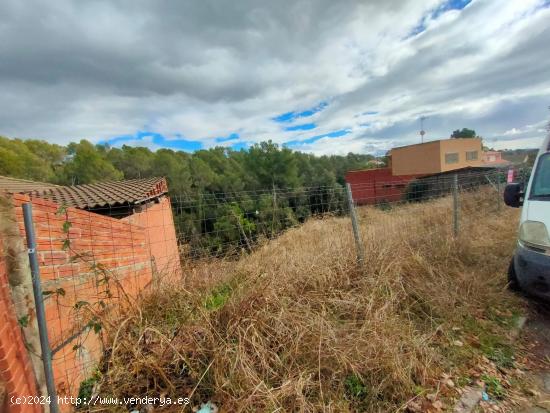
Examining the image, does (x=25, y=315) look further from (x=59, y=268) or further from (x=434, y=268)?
(x=434, y=268)

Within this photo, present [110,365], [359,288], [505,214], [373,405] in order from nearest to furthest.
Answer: [373,405]
[110,365]
[359,288]
[505,214]

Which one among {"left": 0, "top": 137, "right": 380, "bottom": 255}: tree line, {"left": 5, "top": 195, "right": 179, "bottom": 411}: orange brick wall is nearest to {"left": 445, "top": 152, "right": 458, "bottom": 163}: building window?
{"left": 0, "top": 137, "right": 380, "bottom": 255}: tree line

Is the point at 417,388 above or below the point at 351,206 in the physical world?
below

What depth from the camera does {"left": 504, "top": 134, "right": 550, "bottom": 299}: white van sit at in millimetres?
2893

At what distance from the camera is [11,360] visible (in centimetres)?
A: 163

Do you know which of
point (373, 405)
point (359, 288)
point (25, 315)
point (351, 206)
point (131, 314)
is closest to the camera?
point (25, 315)

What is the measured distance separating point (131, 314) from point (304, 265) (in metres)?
2.05

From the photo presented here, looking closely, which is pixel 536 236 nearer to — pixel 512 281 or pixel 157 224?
pixel 512 281

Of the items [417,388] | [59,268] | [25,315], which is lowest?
[417,388]

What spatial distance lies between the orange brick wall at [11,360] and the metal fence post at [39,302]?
9cm

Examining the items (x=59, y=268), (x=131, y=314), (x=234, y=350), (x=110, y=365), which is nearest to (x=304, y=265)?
(x=234, y=350)

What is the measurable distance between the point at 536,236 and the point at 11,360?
184 inches

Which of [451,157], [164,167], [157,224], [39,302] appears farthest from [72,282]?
[451,157]

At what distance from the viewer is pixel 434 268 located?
4.10 meters
